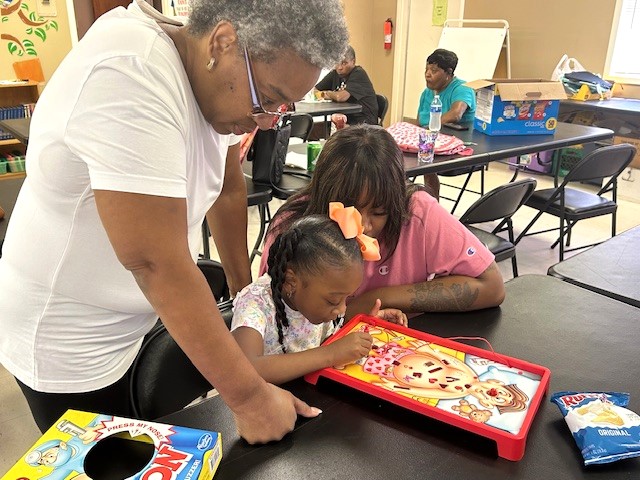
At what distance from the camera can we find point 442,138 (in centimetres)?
311

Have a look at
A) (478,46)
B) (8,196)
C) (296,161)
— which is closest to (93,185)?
(8,196)

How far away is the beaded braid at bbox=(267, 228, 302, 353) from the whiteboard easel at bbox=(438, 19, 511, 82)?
5.04m

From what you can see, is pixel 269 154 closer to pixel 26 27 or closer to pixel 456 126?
pixel 456 126

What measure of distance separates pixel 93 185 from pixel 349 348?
1.75 feet

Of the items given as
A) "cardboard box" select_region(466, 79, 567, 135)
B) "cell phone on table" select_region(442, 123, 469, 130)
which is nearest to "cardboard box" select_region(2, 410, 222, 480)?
"cardboard box" select_region(466, 79, 567, 135)

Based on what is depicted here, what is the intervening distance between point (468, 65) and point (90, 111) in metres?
5.72

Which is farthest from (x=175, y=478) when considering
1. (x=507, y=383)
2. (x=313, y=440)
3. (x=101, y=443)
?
(x=507, y=383)

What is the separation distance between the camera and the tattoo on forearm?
130 cm

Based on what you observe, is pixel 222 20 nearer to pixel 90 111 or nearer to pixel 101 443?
pixel 90 111

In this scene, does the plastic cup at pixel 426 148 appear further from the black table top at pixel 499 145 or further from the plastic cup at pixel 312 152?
the plastic cup at pixel 312 152

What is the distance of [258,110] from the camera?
2.70 ft

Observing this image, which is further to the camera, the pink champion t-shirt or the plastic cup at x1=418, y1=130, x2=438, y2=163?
the plastic cup at x1=418, y1=130, x2=438, y2=163

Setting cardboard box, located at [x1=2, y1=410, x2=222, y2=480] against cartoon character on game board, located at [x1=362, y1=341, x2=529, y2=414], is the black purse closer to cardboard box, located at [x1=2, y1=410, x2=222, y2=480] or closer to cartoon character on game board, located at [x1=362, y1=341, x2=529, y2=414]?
cartoon character on game board, located at [x1=362, y1=341, x2=529, y2=414]

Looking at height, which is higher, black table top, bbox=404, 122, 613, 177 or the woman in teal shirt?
the woman in teal shirt
